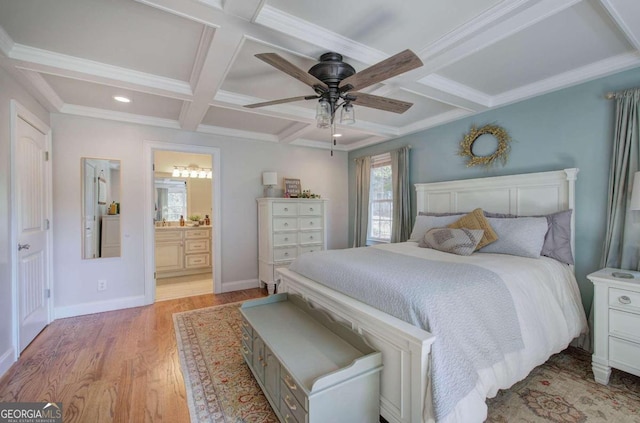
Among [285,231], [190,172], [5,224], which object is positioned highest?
[190,172]

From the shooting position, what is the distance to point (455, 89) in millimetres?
2781

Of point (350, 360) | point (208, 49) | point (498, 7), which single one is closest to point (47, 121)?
point (208, 49)

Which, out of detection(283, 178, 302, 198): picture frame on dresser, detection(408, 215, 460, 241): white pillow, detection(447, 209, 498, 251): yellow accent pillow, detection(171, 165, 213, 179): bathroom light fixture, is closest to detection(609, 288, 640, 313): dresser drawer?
detection(447, 209, 498, 251): yellow accent pillow

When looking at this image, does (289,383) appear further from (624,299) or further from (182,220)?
(182,220)

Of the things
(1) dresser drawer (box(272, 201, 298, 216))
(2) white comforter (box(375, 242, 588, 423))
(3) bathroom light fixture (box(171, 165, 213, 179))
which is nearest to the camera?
Answer: (2) white comforter (box(375, 242, 588, 423))

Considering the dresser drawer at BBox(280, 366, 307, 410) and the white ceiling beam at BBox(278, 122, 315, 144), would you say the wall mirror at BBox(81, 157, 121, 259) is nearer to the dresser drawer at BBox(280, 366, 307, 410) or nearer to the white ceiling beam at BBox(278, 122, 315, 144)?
the white ceiling beam at BBox(278, 122, 315, 144)

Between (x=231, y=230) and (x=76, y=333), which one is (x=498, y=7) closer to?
(x=231, y=230)

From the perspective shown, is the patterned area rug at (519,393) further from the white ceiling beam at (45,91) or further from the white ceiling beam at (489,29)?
the white ceiling beam at (45,91)

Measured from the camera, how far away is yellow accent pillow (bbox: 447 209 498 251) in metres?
2.66

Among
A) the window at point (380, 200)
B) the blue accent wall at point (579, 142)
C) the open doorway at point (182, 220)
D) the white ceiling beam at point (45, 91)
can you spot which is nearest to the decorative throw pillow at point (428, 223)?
the blue accent wall at point (579, 142)

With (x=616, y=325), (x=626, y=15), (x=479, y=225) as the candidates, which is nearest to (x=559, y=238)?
(x=479, y=225)

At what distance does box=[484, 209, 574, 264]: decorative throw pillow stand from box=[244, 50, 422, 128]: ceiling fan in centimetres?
171

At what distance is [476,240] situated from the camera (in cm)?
261

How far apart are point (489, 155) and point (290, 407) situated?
3208 millimetres
